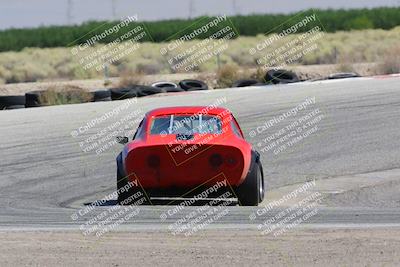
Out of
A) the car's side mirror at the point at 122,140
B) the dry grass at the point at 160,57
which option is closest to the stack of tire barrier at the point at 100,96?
the car's side mirror at the point at 122,140

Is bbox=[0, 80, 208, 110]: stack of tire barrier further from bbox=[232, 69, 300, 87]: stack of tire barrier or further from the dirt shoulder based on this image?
the dirt shoulder

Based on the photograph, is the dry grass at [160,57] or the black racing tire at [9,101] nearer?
the black racing tire at [9,101]

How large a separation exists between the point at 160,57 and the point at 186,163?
48934 mm

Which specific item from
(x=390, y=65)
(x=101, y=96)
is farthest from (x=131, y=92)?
(x=390, y=65)

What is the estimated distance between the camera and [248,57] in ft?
199

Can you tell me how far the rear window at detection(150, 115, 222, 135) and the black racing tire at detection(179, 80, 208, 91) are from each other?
58.1 ft

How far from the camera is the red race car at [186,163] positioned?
1380 centimetres

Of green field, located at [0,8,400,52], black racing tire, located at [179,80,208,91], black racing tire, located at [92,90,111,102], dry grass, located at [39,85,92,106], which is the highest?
dry grass, located at [39,85,92,106]

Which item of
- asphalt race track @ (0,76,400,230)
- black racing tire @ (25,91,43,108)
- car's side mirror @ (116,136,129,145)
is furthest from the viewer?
black racing tire @ (25,91,43,108)

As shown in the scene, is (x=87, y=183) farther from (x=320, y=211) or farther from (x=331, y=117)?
(x=331, y=117)

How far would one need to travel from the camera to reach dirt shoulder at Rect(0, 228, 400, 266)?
938cm

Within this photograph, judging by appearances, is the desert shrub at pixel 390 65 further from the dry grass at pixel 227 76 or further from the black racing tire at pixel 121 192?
the black racing tire at pixel 121 192

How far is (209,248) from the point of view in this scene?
1005cm

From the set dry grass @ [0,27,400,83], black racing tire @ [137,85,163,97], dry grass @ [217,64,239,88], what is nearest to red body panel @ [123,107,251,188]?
black racing tire @ [137,85,163,97]
